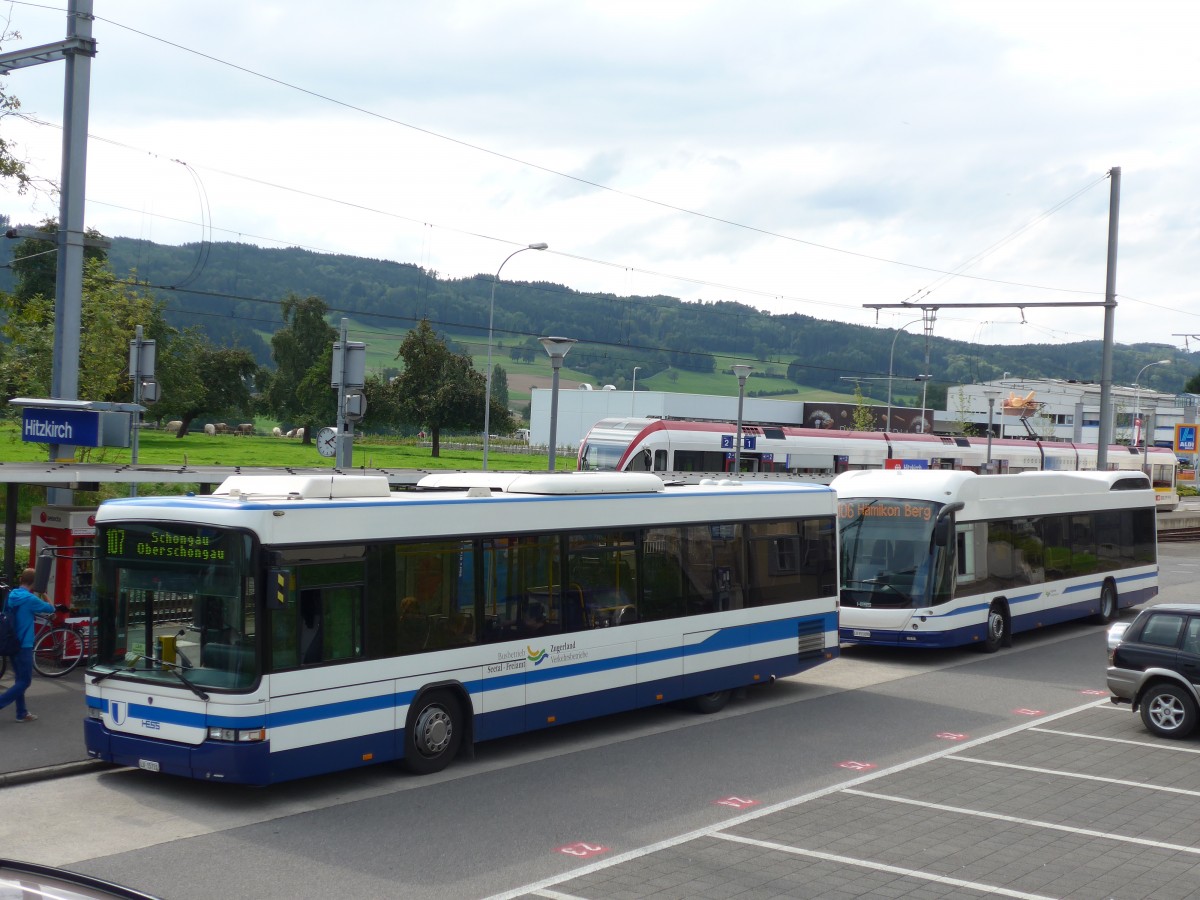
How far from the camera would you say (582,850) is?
346 inches

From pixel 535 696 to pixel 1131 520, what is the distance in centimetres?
1762

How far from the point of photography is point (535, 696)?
12.0m

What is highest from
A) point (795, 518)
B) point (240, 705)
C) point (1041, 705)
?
point (795, 518)

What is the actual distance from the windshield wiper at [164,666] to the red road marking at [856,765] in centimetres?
598

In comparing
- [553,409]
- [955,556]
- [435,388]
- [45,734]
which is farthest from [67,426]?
[435,388]

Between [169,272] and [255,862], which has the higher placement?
[169,272]

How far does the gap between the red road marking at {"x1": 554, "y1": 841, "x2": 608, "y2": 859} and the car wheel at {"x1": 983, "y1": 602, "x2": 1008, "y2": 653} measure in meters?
12.4

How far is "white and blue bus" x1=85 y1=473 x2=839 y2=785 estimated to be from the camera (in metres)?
9.70

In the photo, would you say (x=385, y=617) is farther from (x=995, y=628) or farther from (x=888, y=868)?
(x=995, y=628)

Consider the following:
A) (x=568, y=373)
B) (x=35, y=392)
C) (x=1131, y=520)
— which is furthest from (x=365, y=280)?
(x=1131, y=520)

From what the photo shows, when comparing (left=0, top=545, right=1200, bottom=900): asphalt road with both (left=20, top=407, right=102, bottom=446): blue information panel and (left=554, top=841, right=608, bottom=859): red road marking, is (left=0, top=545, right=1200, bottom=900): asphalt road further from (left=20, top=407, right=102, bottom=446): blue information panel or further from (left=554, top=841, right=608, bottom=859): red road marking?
(left=20, top=407, right=102, bottom=446): blue information panel

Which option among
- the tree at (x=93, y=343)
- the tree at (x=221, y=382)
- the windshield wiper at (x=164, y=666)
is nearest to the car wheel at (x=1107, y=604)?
the windshield wiper at (x=164, y=666)

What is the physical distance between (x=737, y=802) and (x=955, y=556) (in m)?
9.67

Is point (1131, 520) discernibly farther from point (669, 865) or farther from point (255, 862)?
point (255, 862)
